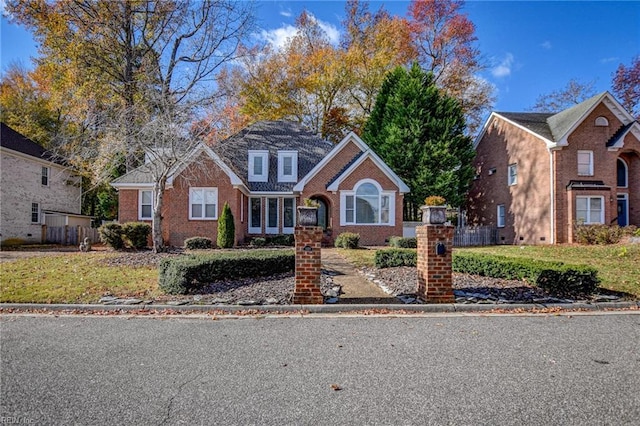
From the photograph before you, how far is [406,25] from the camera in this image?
31234mm

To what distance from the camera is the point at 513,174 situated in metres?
24.1

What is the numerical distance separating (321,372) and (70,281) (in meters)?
8.10

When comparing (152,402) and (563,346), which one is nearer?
(152,402)

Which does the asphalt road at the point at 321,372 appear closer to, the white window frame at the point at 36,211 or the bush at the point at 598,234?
the bush at the point at 598,234

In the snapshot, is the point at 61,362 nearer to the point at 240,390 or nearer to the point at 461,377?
the point at 240,390

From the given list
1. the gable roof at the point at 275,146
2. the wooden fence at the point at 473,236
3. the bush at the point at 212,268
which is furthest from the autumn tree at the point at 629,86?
the bush at the point at 212,268

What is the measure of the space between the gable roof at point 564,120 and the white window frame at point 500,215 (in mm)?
5660

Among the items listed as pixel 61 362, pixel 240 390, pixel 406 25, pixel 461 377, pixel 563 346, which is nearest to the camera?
pixel 240 390

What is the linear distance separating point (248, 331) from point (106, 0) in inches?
1026

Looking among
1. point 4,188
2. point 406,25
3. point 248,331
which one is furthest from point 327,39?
point 248,331

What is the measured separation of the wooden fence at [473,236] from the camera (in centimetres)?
2277

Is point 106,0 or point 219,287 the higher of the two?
point 106,0

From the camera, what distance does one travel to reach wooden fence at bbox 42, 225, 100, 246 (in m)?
22.1

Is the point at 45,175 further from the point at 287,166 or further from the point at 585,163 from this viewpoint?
the point at 585,163
